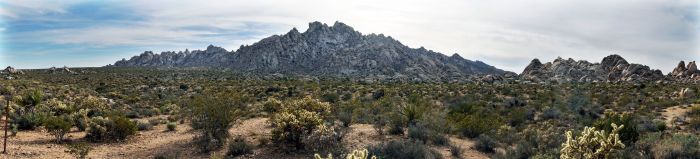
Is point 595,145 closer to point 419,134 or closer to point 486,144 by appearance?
point 486,144

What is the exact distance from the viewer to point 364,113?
74.3 feet

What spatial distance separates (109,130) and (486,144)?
42.4 ft

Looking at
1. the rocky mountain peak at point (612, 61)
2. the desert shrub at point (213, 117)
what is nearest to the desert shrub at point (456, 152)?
the desert shrub at point (213, 117)

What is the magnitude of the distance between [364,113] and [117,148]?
1062 cm

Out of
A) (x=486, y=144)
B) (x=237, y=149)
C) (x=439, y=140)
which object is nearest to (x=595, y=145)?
(x=486, y=144)

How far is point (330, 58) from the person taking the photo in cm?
12519

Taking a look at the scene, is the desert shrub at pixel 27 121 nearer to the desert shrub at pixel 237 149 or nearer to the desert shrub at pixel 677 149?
the desert shrub at pixel 237 149

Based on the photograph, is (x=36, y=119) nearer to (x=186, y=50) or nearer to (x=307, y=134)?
(x=307, y=134)

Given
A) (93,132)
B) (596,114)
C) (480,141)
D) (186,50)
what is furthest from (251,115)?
(186,50)

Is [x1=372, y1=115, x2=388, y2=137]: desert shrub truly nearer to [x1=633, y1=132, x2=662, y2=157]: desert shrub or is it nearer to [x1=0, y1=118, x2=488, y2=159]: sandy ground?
[x1=0, y1=118, x2=488, y2=159]: sandy ground

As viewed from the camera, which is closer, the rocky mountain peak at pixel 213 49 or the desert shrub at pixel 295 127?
the desert shrub at pixel 295 127

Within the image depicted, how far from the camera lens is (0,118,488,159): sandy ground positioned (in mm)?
14688

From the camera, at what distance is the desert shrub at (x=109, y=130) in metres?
16.8

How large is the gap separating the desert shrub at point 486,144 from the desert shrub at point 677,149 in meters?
4.52
